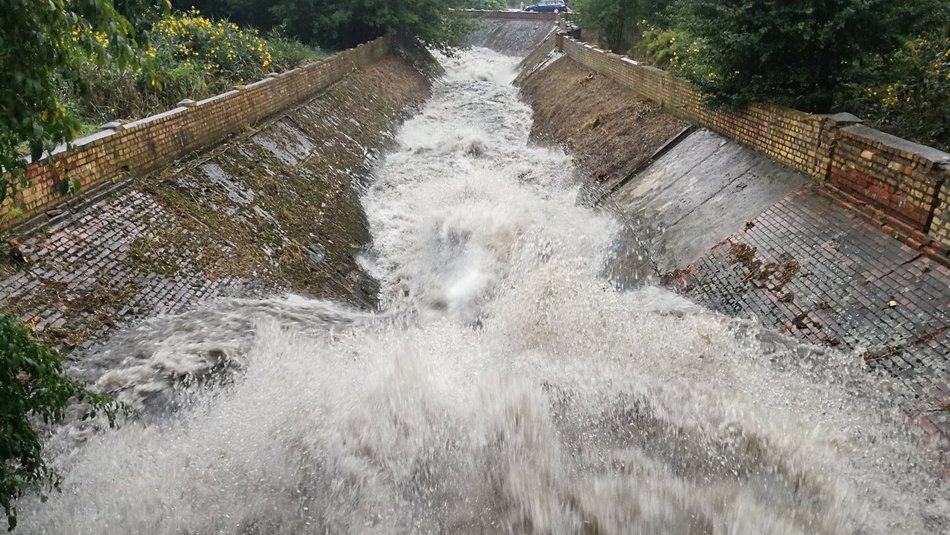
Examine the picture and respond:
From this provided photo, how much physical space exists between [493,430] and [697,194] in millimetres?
5119

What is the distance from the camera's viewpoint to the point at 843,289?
5613 mm

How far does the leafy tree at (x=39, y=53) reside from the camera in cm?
236

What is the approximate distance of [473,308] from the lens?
7.53 metres

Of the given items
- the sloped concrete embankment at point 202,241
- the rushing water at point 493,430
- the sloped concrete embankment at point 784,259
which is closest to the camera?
the rushing water at point 493,430

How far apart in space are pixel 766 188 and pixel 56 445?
737 cm

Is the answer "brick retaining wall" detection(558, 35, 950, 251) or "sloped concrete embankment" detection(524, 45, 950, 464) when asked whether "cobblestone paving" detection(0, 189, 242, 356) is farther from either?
"brick retaining wall" detection(558, 35, 950, 251)

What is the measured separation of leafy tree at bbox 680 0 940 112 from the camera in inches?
294

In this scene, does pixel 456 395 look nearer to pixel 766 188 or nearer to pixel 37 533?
pixel 37 533

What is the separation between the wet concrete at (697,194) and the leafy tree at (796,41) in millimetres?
839

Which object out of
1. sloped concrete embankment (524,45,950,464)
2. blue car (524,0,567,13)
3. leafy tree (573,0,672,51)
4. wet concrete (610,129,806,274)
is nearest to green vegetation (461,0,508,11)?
blue car (524,0,567,13)

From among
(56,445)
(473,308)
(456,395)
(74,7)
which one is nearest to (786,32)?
(473,308)

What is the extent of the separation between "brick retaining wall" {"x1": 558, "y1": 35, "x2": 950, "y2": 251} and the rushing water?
5.06 feet

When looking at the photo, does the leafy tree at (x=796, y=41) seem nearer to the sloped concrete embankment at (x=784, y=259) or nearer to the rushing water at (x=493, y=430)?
the sloped concrete embankment at (x=784, y=259)

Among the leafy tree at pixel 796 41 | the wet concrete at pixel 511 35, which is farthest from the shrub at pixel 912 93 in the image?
the wet concrete at pixel 511 35
